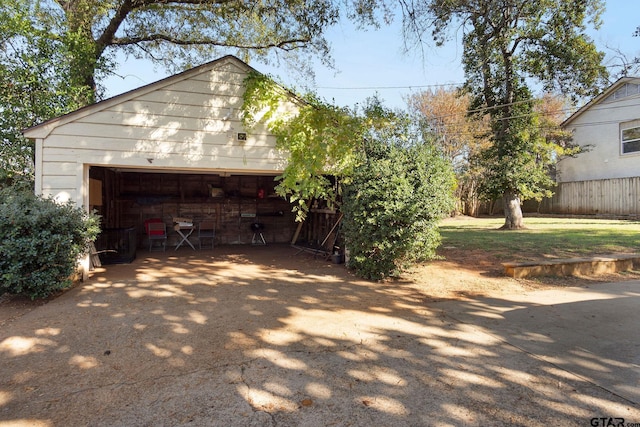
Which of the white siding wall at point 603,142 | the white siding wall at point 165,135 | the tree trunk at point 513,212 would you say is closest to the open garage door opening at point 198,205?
the white siding wall at point 165,135

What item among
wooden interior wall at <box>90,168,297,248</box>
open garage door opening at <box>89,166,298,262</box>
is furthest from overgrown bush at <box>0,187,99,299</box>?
wooden interior wall at <box>90,168,297,248</box>

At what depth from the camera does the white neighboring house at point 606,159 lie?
17781mm

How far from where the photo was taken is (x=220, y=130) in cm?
690

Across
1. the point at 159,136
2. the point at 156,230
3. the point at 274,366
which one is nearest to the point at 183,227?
the point at 156,230

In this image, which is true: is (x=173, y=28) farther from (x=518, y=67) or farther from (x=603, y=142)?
(x=603, y=142)

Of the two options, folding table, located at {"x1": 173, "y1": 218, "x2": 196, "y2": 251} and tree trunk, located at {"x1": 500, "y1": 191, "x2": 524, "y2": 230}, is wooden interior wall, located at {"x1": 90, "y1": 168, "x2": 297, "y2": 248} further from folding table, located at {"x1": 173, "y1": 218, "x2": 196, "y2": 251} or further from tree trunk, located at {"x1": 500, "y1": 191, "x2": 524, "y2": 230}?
tree trunk, located at {"x1": 500, "y1": 191, "x2": 524, "y2": 230}

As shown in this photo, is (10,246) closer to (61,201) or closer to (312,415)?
(61,201)

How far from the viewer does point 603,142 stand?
64.2ft

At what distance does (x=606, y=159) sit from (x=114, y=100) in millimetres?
23179

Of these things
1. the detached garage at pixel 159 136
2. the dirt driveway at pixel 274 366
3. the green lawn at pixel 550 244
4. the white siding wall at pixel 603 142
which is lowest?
the dirt driveway at pixel 274 366

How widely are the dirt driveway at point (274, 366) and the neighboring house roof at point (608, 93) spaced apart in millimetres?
19217

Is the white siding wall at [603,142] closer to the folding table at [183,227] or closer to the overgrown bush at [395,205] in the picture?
the overgrown bush at [395,205]

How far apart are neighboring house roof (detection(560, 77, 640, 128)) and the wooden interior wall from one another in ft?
54.7

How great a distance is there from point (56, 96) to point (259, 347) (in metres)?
8.40
